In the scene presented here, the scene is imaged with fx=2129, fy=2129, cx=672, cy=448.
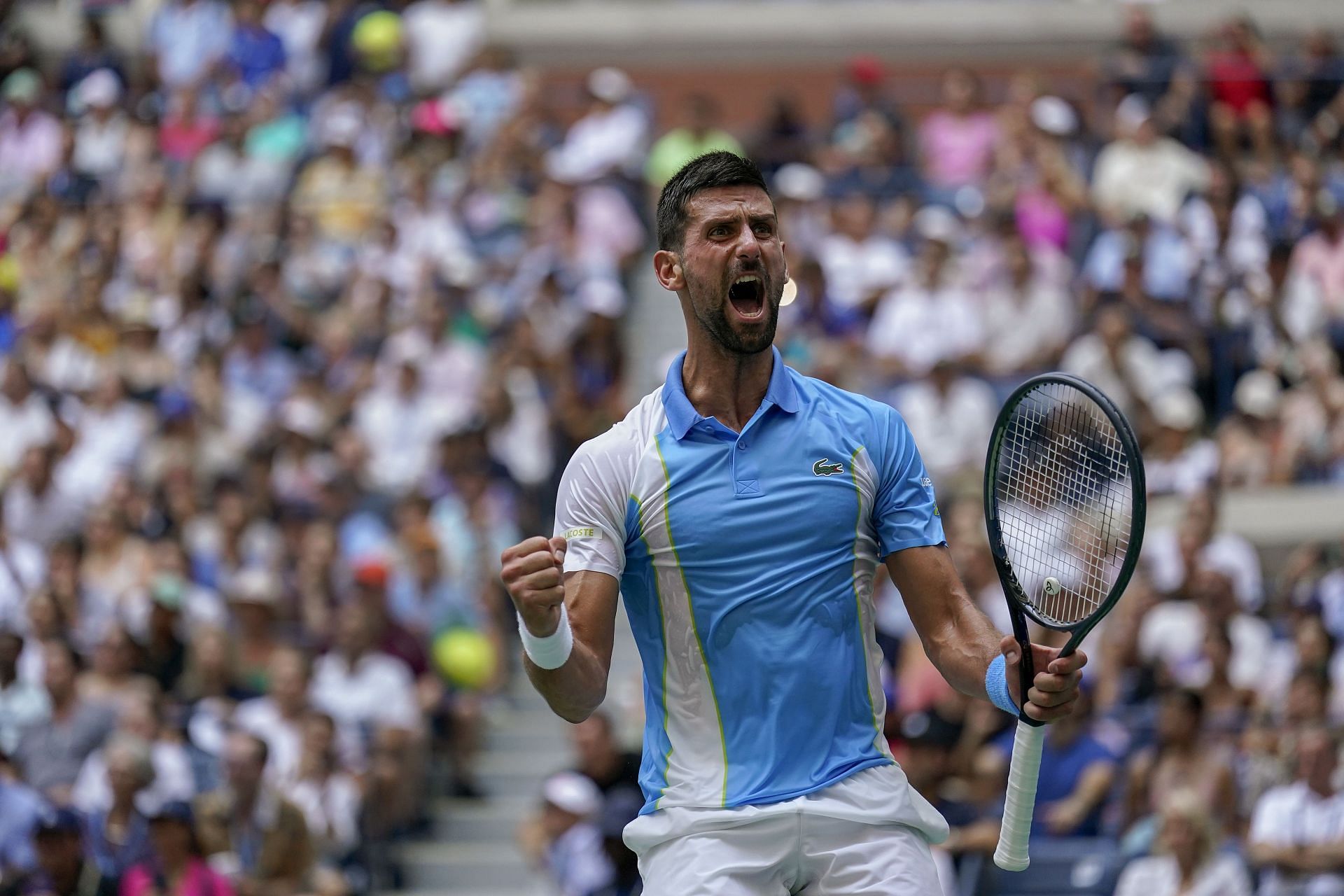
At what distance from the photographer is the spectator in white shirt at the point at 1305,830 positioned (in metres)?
8.49

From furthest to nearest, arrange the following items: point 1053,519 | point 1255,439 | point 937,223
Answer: point 937,223
point 1255,439
point 1053,519

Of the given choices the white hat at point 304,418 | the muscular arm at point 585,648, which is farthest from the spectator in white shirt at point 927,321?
the muscular arm at point 585,648

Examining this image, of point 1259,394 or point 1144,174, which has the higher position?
point 1144,174

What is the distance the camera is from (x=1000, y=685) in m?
4.28

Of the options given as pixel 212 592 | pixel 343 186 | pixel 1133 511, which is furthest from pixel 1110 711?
pixel 343 186

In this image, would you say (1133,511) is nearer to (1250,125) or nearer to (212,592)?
(212,592)

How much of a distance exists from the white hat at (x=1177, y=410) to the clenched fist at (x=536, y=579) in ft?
26.3

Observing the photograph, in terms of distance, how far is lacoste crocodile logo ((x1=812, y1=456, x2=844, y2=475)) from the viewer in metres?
4.58

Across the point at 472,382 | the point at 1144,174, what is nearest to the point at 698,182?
the point at 472,382

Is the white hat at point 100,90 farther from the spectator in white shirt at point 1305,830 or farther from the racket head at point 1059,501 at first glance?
the racket head at point 1059,501

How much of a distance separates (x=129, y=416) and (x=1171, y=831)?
7.43 m

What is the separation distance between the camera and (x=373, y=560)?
11219mm

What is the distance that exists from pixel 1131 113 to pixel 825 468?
10.7m

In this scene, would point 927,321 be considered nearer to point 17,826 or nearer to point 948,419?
point 948,419
